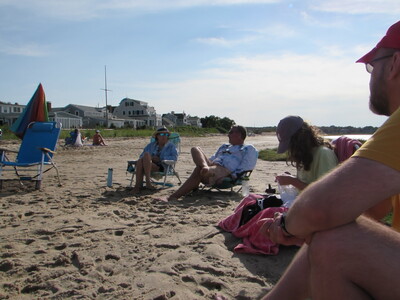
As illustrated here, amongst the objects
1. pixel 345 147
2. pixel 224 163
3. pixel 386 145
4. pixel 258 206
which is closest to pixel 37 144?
pixel 224 163

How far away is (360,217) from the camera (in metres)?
1.23

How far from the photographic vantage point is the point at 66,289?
2264mm

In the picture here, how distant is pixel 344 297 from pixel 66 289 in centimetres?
179

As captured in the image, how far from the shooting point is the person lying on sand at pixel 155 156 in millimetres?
5867

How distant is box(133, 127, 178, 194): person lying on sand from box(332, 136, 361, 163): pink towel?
3.63 meters

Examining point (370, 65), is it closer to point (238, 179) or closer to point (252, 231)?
point (252, 231)

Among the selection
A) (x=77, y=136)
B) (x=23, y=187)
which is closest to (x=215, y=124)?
(x=77, y=136)

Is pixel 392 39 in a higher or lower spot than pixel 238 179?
higher

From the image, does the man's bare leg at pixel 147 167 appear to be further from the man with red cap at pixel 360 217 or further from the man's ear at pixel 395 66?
the man's ear at pixel 395 66

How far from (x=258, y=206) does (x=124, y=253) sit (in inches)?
51.6

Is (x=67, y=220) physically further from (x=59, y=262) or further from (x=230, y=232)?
(x=230, y=232)

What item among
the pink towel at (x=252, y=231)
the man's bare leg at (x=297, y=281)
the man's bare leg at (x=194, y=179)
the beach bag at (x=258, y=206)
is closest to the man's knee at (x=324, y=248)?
the man's bare leg at (x=297, y=281)

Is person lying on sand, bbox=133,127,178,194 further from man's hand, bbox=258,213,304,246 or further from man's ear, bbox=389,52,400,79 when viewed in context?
man's ear, bbox=389,52,400,79

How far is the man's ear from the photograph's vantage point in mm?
1258
